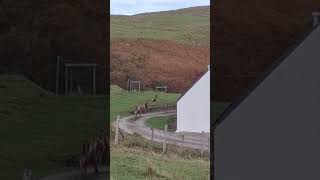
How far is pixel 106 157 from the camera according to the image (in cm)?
875

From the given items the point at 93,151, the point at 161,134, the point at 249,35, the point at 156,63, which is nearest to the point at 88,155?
the point at 93,151

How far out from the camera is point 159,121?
637 inches

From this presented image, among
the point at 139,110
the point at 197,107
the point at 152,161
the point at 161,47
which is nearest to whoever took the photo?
the point at 197,107

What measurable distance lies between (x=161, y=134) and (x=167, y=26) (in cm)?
705

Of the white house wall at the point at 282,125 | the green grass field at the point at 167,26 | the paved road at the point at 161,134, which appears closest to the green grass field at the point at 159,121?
the paved road at the point at 161,134

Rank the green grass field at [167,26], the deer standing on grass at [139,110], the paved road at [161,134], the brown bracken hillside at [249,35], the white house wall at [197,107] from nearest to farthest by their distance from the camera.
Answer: the brown bracken hillside at [249,35]
the white house wall at [197,107]
the paved road at [161,134]
the deer standing on grass at [139,110]
the green grass field at [167,26]

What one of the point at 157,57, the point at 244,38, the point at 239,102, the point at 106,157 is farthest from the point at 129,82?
the point at 239,102

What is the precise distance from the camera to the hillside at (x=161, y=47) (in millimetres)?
17562

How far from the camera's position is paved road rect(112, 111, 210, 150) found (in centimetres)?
1301

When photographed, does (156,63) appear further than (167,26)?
No

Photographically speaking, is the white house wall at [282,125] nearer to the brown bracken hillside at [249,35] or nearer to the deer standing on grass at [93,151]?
the brown bracken hillside at [249,35]

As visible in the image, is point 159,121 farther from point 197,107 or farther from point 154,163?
point 197,107

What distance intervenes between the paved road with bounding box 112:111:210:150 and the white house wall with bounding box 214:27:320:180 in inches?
280

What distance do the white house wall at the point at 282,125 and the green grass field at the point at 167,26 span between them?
1293 centimetres
